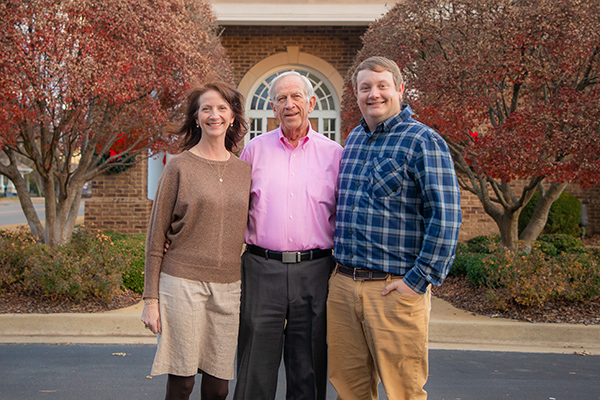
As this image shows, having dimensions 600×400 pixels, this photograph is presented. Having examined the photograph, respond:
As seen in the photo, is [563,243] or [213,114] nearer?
[213,114]

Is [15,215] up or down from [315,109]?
down

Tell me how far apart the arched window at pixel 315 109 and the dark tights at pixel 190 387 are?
33.9 ft

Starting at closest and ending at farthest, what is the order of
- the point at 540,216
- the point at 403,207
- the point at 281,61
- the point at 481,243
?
the point at 403,207 < the point at 540,216 < the point at 481,243 < the point at 281,61

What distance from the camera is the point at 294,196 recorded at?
2.83 meters

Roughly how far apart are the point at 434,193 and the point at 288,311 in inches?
40.3

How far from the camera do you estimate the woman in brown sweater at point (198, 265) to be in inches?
103

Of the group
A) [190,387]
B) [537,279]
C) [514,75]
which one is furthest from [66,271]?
[514,75]

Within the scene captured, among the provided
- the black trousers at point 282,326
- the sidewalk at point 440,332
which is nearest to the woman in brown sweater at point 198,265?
the black trousers at point 282,326

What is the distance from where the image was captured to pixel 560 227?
1091 cm

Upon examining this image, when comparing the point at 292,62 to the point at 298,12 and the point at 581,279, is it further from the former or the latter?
the point at 581,279

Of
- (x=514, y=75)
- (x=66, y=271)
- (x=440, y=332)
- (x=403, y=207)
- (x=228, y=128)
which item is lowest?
(x=440, y=332)

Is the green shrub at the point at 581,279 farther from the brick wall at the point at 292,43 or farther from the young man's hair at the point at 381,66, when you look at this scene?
the brick wall at the point at 292,43

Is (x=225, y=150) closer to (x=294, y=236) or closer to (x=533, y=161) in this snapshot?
(x=294, y=236)

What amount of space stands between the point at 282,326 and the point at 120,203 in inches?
363
